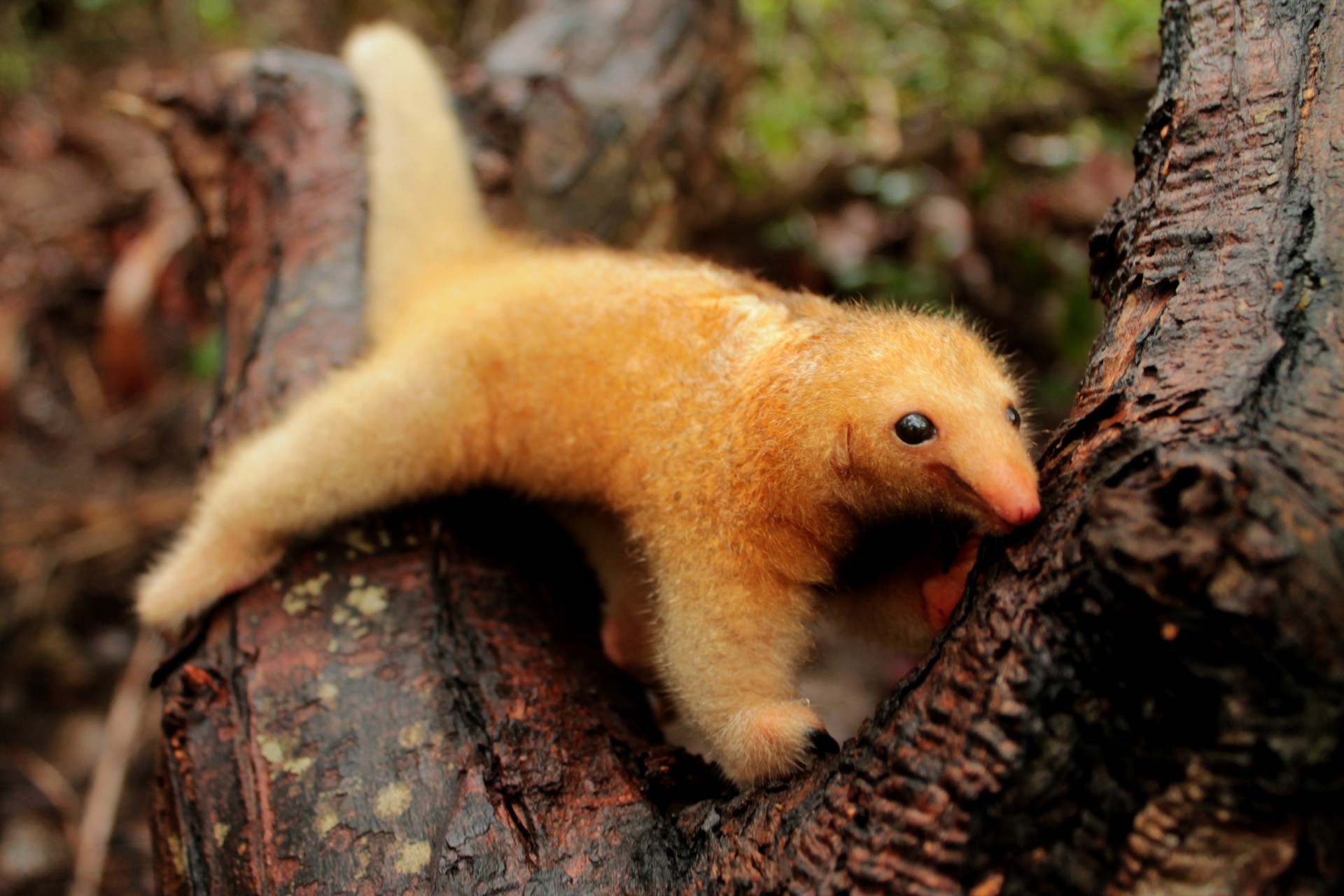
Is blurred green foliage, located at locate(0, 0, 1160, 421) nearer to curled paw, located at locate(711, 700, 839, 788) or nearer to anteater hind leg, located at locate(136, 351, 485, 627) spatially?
anteater hind leg, located at locate(136, 351, 485, 627)

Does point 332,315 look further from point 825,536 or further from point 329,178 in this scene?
point 825,536

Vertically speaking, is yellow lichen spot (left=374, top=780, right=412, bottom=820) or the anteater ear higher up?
the anteater ear

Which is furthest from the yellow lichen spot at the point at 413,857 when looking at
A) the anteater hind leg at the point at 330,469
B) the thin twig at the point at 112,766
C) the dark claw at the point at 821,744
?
the thin twig at the point at 112,766

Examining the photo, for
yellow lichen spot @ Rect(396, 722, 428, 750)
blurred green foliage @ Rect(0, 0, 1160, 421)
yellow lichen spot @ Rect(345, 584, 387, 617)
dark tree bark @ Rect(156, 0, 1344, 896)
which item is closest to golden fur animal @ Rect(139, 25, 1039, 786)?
dark tree bark @ Rect(156, 0, 1344, 896)

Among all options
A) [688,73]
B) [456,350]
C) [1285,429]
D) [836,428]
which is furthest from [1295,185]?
[688,73]

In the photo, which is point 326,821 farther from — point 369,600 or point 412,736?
point 369,600

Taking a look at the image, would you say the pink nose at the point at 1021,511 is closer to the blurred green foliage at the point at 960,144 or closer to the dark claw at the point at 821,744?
the dark claw at the point at 821,744
